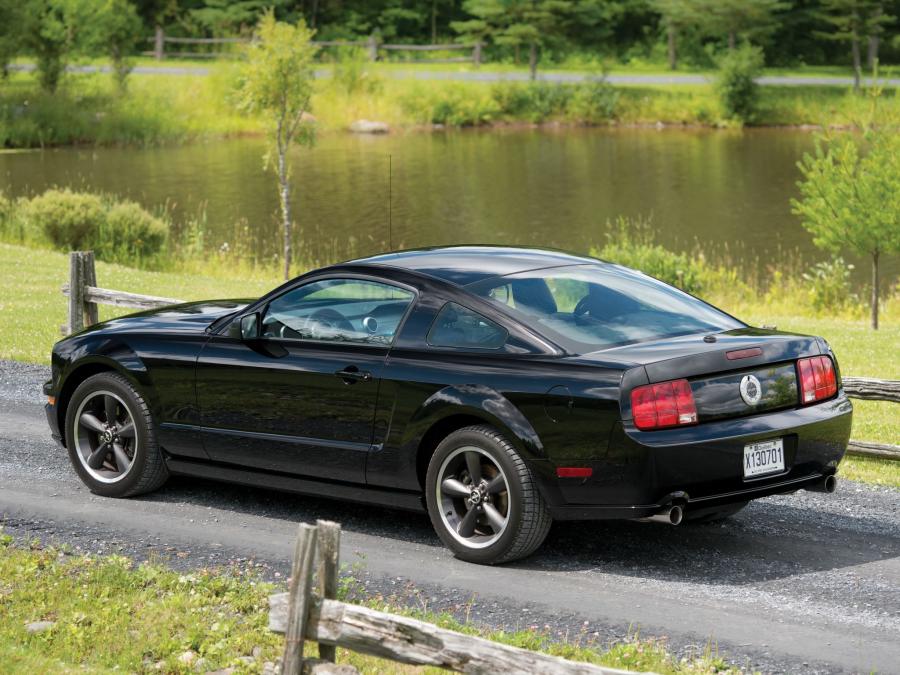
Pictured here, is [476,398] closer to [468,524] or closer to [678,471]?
[468,524]

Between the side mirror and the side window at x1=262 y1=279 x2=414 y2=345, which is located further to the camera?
the side mirror

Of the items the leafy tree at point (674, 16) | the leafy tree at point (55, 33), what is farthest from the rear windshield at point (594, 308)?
the leafy tree at point (674, 16)

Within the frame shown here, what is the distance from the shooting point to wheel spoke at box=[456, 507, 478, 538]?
7.02m

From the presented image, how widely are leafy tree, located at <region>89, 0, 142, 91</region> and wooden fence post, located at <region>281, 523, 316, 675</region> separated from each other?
55.8 m

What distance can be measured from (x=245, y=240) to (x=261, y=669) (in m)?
23.4

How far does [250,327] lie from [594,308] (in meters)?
2.05

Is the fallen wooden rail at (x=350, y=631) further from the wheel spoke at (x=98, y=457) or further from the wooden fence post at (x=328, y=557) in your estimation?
the wheel spoke at (x=98, y=457)

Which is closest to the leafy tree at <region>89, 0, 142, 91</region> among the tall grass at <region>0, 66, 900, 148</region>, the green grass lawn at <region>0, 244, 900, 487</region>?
the tall grass at <region>0, 66, 900, 148</region>

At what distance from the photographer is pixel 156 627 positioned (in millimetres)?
6188

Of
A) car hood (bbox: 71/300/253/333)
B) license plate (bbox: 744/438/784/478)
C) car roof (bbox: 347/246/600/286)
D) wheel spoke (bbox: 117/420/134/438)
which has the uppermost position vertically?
car roof (bbox: 347/246/600/286)

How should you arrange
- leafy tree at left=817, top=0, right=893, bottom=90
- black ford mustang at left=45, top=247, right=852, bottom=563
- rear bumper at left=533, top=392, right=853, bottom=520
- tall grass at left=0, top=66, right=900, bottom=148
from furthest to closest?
leafy tree at left=817, top=0, right=893, bottom=90 < tall grass at left=0, top=66, right=900, bottom=148 < black ford mustang at left=45, top=247, right=852, bottom=563 < rear bumper at left=533, top=392, right=853, bottom=520

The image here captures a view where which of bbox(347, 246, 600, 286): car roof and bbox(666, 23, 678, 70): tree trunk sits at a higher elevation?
bbox(666, 23, 678, 70): tree trunk

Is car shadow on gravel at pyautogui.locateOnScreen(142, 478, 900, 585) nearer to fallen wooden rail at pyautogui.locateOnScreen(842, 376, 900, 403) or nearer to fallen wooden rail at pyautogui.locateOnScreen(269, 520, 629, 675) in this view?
fallen wooden rail at pyautogui.locateOnScreen(842, 376, 900, 403)

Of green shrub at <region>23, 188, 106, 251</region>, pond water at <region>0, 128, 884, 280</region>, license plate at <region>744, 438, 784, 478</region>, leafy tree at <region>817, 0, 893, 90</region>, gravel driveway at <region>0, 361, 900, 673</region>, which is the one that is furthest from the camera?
leafy tree at <region>817, 0, 893, 90</region>
